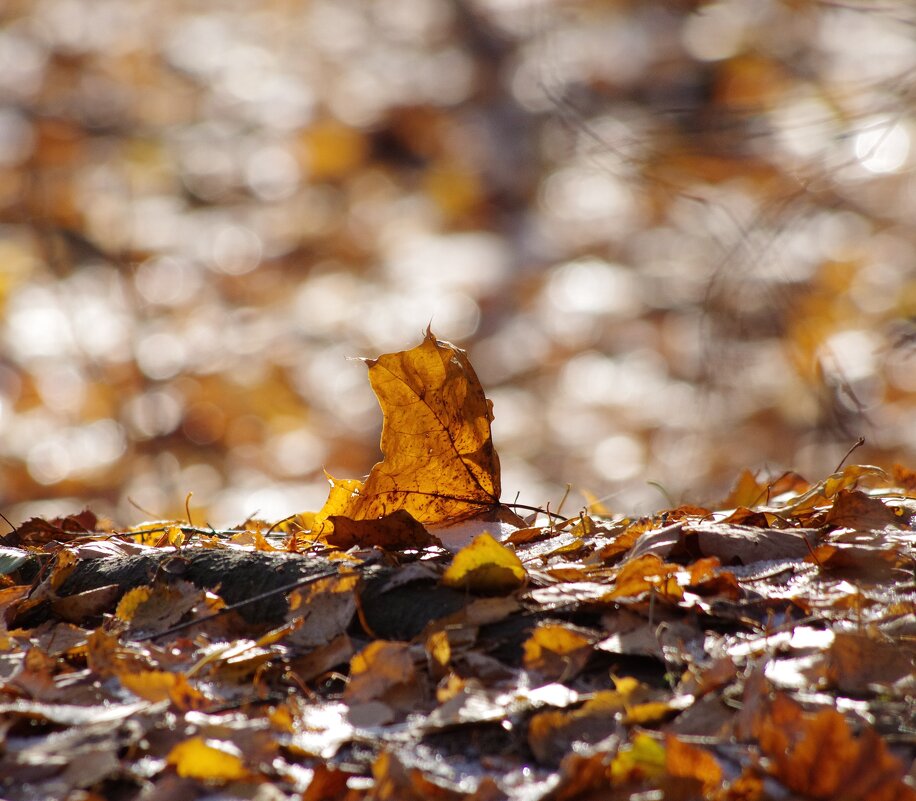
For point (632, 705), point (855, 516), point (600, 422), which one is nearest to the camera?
point (632, 705)

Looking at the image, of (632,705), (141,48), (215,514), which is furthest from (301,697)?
(141,48)

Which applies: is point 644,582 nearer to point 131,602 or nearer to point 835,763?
point 835,763

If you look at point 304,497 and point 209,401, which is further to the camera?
point 209,401

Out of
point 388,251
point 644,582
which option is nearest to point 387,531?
point 644,582

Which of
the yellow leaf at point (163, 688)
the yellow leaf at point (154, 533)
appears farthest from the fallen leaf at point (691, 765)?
the yellow leaf at point (154, 533)

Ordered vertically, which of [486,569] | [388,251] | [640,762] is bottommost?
[640,762]

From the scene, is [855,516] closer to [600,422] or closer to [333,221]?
[600,422]
